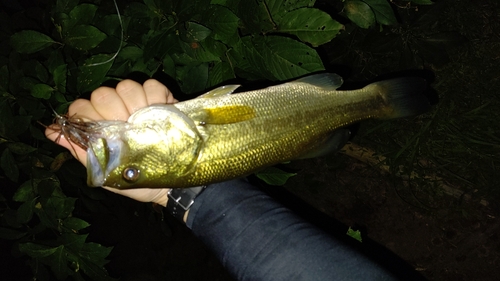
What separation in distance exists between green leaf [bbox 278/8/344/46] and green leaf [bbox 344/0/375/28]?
289 millimetres

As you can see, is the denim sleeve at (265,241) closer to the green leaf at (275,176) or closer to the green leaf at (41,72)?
the green leaf at (275,176)

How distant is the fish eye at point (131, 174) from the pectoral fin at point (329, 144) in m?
0.86

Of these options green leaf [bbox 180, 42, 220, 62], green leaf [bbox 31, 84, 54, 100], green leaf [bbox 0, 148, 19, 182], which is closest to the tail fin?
green leaf [bbox 180, 42, 220, 62]

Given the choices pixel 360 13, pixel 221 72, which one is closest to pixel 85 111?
pixel 221 72

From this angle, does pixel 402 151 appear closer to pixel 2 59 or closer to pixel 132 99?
pixel 132 99

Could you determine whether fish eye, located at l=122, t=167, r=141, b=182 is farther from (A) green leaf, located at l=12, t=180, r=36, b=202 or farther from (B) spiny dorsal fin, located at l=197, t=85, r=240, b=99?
(A) green leaf, located at l=12, t=180, r=36, b=202

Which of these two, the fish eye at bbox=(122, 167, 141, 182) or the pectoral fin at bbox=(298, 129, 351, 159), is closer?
the fish eye at bbox=(122, 167, 141, 182)

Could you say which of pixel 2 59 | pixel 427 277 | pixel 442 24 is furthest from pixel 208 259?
pixel 442 24

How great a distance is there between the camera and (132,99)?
6.01 ft

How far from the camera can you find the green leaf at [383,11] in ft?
7.23

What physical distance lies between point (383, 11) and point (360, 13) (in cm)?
19

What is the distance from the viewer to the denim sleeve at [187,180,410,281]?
1812mm

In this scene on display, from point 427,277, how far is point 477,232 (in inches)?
29.4

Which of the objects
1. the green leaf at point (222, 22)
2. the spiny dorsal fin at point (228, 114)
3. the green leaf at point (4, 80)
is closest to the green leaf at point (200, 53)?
the green leaf at point (222, 22)
